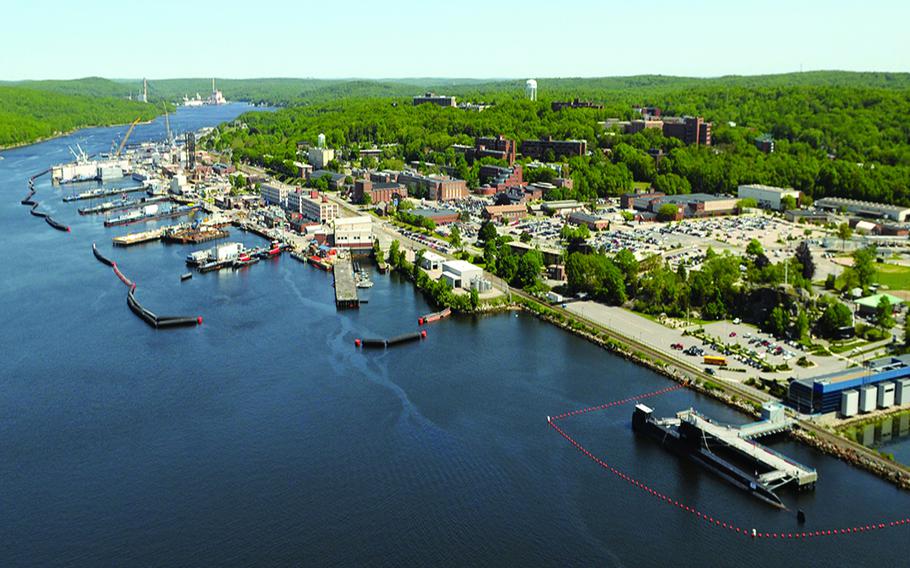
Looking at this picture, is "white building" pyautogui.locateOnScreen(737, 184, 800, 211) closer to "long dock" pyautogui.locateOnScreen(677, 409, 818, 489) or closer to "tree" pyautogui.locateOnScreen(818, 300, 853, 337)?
"tree" pyautogui.locateOnScreen(818, 300, 853, 337)

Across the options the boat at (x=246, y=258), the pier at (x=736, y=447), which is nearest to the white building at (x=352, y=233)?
the boat at (x=246, y=258)

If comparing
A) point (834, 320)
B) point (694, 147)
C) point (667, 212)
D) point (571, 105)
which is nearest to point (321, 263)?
point (667, 212)

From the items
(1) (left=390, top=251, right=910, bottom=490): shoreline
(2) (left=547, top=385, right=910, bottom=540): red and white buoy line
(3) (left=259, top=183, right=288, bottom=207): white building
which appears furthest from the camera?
(3) (left=259, top=183, right=288, bottom=207): white building

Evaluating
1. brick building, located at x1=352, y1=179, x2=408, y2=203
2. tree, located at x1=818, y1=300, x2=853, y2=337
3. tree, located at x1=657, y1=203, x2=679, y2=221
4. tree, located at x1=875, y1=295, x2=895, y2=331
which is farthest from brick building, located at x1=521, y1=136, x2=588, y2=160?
tree, located at x1=818, y1=300, x2=853, y2=337

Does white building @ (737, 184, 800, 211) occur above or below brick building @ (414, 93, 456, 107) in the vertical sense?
below

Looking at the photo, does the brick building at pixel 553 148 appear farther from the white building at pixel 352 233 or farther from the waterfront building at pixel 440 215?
the white building at pixel 352 233

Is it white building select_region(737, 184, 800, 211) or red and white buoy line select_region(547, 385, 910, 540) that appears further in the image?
white building select_region(737, 184, 800, 211)

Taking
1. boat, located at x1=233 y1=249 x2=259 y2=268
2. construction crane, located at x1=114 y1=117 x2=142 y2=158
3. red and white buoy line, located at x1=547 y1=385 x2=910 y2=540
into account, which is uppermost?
construction crane, located at x1=114 y1=117 x2=142 y2=158

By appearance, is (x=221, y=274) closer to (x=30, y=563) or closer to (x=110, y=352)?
(x=110, y=352)
